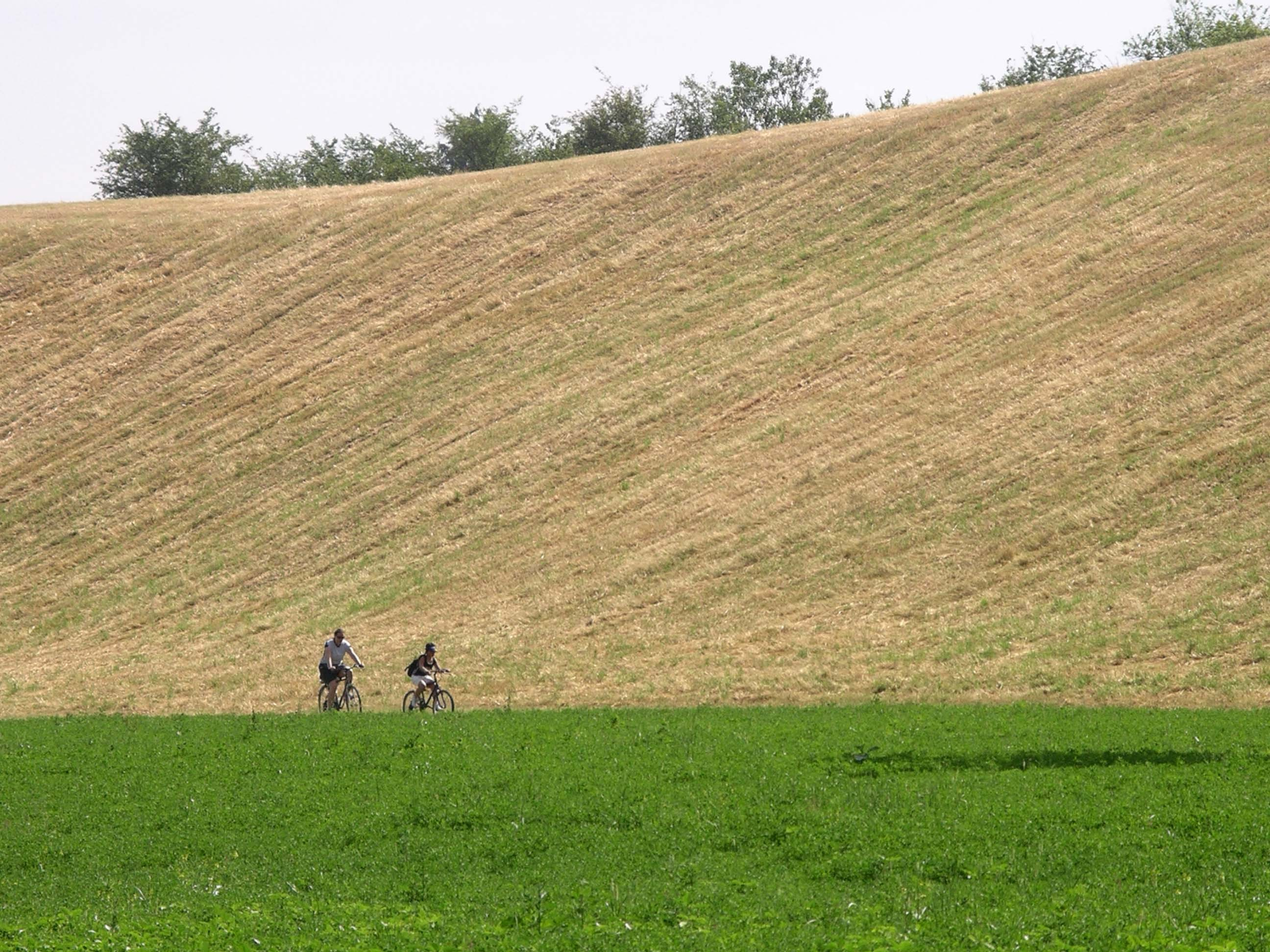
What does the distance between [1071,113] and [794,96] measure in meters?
57.0

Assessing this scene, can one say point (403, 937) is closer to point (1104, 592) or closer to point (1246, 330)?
point (1104, 592)

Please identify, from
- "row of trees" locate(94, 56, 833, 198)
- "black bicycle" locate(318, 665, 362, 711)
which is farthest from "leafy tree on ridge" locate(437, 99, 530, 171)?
"black bicycle" locate(318, 665, 362, 711)

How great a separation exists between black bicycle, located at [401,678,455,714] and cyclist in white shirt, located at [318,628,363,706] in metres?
1.60

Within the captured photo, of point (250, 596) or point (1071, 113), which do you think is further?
point (1071, 113)

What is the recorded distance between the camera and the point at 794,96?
10706 cm

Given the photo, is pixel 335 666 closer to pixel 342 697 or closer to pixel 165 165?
pixel 342 697

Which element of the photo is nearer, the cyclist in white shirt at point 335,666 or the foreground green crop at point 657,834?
the foreground green crop at point 657,834

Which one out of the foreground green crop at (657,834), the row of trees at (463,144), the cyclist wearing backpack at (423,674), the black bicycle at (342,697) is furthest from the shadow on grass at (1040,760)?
the row of trees at (463,144)

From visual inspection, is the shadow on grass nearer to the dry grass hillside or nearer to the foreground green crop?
the foreground green crop

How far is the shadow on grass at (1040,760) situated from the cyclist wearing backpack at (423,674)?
9.90 metres

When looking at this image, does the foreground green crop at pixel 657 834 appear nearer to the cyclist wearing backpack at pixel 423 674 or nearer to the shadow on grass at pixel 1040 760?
the shadow on grass at pixel 1040 760

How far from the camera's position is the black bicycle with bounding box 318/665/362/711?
27.1m

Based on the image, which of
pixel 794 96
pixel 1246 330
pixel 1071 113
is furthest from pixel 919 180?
pixel 794 96

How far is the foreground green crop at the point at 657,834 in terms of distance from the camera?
40.2 feet
